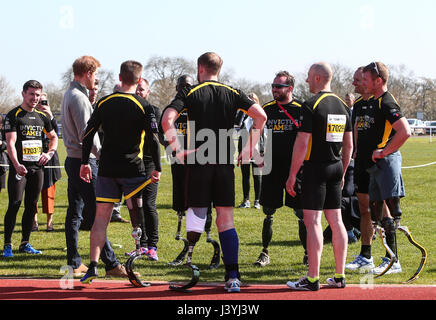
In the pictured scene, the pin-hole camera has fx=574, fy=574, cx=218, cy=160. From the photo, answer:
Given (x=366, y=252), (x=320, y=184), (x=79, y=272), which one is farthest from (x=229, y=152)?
(x=366, y=252)

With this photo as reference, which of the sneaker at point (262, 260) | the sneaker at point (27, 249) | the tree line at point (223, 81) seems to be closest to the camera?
the sneaker at point (262, 260)

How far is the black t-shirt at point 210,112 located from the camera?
5.44m

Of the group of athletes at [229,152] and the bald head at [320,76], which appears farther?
the bald head at [320,76]

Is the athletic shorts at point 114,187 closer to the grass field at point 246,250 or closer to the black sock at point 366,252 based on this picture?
the grass field at point 246,250

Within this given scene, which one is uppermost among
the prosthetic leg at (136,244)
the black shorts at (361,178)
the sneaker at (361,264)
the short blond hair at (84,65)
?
the short blond hair at (84,65)

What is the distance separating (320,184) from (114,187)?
2073 millimetres

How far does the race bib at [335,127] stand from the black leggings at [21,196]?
4267mm

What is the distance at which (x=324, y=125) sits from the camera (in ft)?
18.2

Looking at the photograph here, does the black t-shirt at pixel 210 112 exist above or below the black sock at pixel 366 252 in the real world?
above

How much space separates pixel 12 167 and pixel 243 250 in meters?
3.42

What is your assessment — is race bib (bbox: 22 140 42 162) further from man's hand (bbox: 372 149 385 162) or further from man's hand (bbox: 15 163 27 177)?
man's hand (bbox: 372 149 385 162)

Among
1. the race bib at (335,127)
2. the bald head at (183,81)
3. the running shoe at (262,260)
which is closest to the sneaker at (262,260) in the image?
the running shoe at (262,260)

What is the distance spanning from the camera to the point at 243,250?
8062 mm
